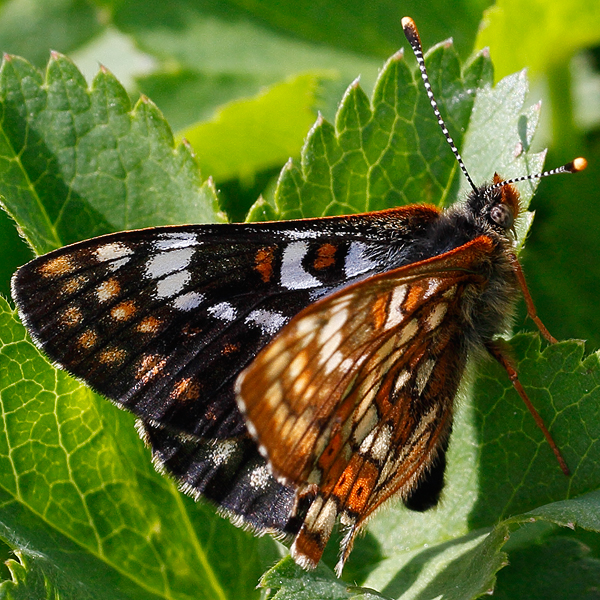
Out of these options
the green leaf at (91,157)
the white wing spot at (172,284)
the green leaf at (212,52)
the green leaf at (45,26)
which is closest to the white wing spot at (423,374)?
the white wing spot at (172,284)

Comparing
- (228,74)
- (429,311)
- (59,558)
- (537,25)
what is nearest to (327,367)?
(429,311)

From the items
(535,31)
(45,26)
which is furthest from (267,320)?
(45,26)

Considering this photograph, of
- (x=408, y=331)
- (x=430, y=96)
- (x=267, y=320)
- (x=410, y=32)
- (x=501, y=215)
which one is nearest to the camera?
(x=408, y=331)

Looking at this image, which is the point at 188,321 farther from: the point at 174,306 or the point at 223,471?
the point at 223,471

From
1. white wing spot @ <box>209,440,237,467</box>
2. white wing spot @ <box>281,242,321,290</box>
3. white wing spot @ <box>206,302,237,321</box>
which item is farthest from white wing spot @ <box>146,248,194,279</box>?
white wing spot @ <box>209,440,237,467</box>

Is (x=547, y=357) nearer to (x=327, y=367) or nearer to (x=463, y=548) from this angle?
(x=463, y=548)
